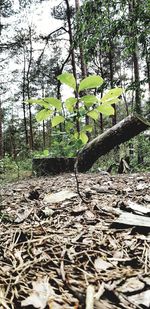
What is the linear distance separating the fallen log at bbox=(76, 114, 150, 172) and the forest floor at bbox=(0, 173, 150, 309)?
11.5 ft

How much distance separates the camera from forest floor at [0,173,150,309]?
93 cm

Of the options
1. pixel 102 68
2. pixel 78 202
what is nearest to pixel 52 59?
pixel 102 68

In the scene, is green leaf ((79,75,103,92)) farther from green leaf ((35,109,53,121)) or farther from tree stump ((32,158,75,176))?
tree stump ((32,158,75,176))

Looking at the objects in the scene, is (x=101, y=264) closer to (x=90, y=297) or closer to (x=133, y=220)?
(x=90, y=297)

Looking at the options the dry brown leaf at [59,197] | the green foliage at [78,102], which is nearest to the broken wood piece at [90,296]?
the green foliage at [78,102]

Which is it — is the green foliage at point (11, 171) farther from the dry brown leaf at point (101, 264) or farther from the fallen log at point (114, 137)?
the dry brown leaf at point (101, 264)

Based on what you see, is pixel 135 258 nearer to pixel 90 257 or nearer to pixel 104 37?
pixel 90 257

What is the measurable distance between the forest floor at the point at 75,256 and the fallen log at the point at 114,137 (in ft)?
11.5

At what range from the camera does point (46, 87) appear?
29359 mm

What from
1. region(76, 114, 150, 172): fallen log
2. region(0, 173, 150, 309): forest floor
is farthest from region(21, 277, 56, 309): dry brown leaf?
region(76, 114, 150, 172): fallen log

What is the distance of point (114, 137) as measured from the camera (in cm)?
583

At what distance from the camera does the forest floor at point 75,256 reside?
93cm

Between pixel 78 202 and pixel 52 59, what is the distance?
21.7 metres

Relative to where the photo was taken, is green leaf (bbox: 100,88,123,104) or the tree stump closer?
green leaf (bbox: 100,88,123,104)
